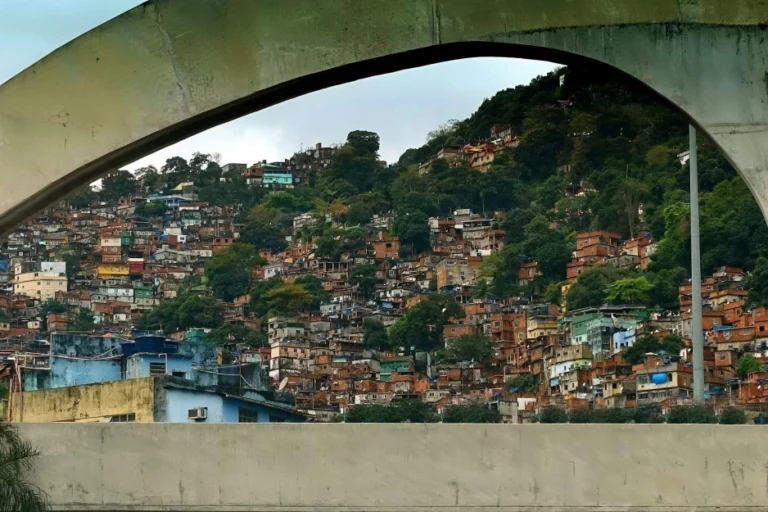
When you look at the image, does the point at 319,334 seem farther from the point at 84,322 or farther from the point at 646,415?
the point at 646,415

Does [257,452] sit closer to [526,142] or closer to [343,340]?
[343,340]

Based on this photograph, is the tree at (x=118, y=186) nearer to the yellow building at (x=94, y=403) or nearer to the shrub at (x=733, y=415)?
the shrub at (x=733, y=415)

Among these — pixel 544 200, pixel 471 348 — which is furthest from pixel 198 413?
pixel 544 200

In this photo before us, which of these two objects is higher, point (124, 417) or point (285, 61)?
point (285, 61)

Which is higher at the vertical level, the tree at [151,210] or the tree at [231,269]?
the tree at [151,210]

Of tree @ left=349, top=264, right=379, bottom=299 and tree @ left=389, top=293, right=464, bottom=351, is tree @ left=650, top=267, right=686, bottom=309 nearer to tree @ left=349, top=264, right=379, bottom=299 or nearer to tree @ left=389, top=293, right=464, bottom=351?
tree @ left=389, top=293, right=464, bottom=351

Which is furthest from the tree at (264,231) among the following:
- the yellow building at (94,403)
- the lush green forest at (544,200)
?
the yellow building at (94,403)

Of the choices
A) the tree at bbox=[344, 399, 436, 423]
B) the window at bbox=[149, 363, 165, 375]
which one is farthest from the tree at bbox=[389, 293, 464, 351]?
the window at bbox=[149, 363, 165, 375]
